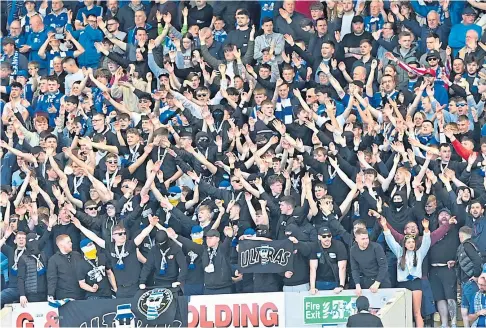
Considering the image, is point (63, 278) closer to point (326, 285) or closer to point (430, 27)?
point (326, 285)

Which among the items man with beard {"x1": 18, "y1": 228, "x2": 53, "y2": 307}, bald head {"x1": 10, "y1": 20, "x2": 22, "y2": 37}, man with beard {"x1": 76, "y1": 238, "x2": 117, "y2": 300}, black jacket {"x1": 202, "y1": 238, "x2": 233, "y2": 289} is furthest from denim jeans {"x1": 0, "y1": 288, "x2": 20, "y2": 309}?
bald head {"x1": 10, "y1": 20, "x2": 22, "y2": 37}

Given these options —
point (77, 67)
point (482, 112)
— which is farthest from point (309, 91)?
point (77, 67)

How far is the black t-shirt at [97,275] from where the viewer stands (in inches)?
931

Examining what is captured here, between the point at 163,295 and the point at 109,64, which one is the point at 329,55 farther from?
the point at 163,295

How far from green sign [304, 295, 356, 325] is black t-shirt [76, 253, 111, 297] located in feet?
10.2

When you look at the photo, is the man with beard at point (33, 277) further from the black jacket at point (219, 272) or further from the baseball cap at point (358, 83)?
the baseball cap at point (358, 83)

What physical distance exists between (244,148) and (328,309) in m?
3.79

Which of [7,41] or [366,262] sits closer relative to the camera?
[366,262]

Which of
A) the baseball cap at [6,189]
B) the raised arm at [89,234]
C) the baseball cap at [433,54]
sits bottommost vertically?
the raised arm at [89,234]

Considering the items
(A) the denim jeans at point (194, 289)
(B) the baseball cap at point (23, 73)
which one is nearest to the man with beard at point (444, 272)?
(A) the denim jeans at point (194, 289)

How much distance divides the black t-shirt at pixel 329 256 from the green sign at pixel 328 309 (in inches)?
31.2

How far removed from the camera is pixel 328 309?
881 inches

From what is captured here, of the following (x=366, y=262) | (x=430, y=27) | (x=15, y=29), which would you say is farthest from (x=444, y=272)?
(x=15, y=29)

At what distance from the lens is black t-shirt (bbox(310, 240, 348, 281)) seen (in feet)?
75.6
